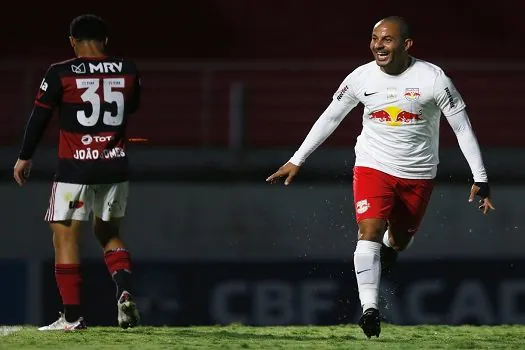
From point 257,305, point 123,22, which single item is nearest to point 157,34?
point 123,22

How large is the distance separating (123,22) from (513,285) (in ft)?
21.2

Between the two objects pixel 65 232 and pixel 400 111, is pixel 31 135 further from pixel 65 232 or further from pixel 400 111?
pixel 400 111

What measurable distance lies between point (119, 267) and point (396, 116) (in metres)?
1.60

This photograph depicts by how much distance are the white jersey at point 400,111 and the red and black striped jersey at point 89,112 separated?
94 cm

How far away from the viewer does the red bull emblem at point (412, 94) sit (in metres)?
7.04

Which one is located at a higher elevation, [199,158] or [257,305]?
[199,158]

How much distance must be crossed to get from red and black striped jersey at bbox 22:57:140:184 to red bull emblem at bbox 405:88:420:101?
144 centimetres

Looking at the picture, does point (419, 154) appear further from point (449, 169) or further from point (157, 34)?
point (157, 34)

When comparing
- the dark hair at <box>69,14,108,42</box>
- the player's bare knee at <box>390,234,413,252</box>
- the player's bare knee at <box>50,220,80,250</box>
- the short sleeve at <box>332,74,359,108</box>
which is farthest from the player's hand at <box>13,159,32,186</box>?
the player's bare knee at <box>390,234,413,252</box>

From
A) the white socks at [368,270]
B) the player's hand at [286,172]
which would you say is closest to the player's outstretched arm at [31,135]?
the player's hand at [286,172]

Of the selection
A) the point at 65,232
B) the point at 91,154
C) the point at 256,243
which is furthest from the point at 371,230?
the point at 256,243

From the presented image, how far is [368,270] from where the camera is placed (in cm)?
697

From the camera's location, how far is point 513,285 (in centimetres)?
1277

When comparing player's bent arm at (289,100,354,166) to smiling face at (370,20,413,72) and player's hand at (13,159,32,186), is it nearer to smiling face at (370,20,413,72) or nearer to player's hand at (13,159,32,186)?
smiling face at (370,20,413,72)
